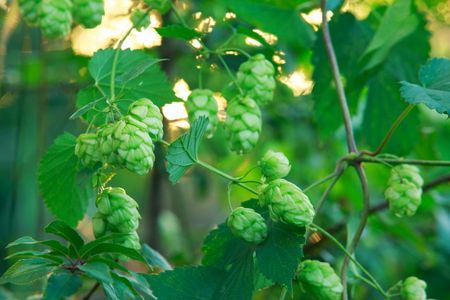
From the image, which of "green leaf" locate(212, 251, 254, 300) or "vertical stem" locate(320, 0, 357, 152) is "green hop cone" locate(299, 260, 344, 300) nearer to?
"green leaf" locate(212, 251, 254, 300)

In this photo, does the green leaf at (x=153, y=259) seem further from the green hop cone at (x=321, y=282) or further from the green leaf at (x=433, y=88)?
the green leaf at (x=433, y=88)

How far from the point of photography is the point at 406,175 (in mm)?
963

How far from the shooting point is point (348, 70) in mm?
1231

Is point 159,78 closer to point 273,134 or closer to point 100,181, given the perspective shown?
point 100,181

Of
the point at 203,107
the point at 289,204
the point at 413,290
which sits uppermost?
the point at 203,107

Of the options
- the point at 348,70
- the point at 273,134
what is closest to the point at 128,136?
the point at 348,70

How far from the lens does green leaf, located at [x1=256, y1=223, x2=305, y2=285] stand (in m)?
0.82

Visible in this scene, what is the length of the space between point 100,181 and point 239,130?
158 millimetres

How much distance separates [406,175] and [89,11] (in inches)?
16.3

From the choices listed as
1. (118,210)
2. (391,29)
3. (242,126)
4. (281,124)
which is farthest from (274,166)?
(281,124)

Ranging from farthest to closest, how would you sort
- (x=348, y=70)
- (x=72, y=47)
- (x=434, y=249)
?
(x=434, y=249) < (x=72, y=47) < (x=348, y=70)

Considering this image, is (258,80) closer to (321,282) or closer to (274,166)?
(274,166)


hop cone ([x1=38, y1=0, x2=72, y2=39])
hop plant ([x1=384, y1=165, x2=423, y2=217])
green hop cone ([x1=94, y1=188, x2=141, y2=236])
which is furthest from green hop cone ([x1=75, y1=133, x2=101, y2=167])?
hop plant ([x1=384, y1=165, x2=423, y2=217])

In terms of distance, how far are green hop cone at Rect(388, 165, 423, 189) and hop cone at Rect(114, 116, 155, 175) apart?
36cm
